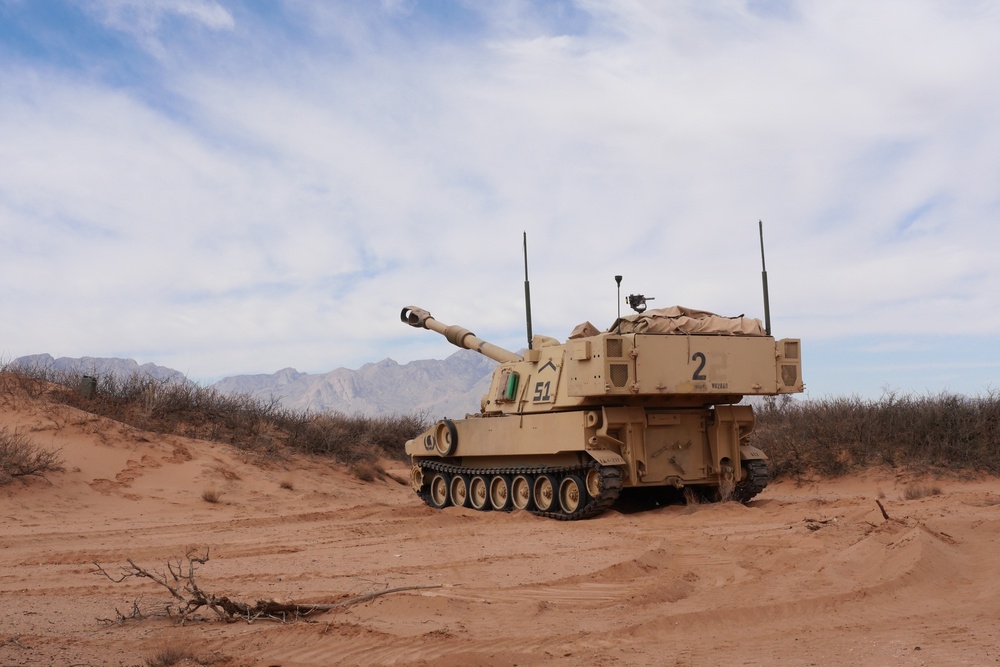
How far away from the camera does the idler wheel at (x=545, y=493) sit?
15703 mm

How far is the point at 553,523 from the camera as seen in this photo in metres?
14.7

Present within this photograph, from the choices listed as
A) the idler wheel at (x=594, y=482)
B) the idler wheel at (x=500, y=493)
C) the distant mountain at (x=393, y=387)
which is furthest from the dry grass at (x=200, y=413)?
the distant mountain at (x=393, y=387)

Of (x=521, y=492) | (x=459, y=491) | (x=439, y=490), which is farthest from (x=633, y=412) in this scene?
(x=439, y=490)

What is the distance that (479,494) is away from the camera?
17594 millimetres

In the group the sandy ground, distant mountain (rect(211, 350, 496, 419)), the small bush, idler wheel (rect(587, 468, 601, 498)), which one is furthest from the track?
distant mountain (rect(211, 350, 496, 419))

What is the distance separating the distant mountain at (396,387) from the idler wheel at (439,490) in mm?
118533

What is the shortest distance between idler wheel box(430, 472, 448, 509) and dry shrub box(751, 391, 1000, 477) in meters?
8.51

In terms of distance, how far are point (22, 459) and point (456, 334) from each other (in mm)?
8183

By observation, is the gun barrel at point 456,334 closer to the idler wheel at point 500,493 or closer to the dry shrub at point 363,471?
the idler wheel at point 500,493

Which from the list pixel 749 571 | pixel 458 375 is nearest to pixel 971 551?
pixel 749 571

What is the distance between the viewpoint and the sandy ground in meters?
6.30

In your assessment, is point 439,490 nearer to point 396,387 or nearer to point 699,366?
point 699,366

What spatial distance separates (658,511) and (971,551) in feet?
20.8

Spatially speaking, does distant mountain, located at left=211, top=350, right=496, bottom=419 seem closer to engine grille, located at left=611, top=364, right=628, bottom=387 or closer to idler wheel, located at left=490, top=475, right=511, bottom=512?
idler wheel, located at left=490, top=475, right=511, bottom=512
